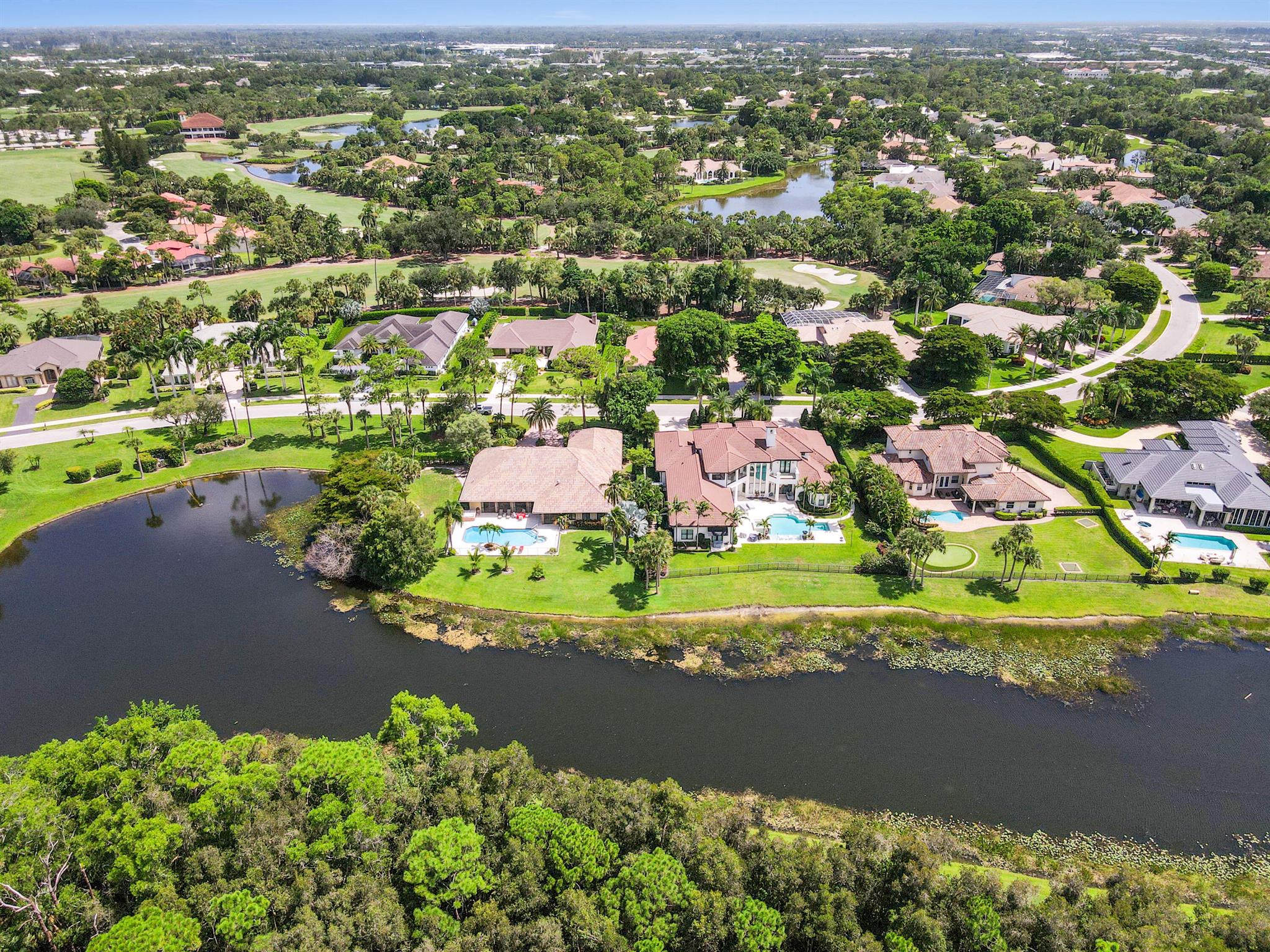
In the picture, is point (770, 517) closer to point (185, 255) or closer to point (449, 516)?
point (449, 516)

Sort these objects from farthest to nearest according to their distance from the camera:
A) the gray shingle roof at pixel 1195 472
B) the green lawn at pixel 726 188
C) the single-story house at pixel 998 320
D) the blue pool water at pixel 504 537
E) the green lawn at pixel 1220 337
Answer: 1. the green lawn at pixel 726 188
2. the single-story house at pixel 998 320
3. the green lawn at pixel 1220 337
4. the gray shingle roof at pixel 1195 472
5. the blue pool water at pixel 504 537

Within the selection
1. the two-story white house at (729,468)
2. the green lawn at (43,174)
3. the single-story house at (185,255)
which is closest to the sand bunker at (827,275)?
the two-story white house at (729,468)

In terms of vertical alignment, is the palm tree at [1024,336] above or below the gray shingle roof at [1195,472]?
above

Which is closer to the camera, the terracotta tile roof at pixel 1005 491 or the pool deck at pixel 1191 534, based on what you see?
the pool deck at pixel 1191 534

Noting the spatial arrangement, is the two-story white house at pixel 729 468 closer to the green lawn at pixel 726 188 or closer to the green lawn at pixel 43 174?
the green lawn at pixel 726 188

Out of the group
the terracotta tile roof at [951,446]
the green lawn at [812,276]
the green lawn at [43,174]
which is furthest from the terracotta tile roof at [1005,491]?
the green lawn at [43,174]

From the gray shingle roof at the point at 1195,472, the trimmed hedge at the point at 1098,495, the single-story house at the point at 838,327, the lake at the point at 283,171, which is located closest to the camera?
the trimmed hedge at the point at 1098,495

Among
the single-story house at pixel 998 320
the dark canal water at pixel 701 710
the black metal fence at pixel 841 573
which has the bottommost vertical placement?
the dark canal water at pixel 701 710
